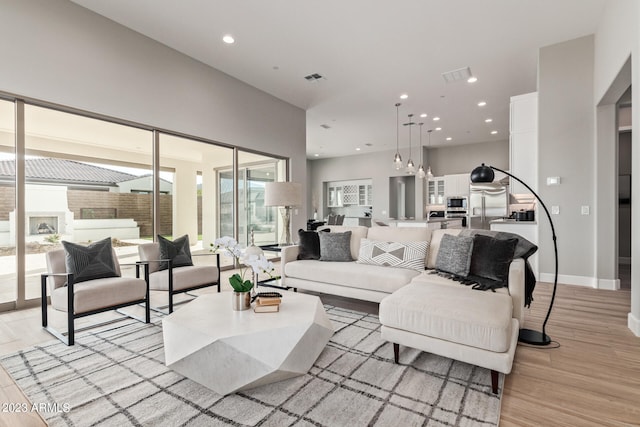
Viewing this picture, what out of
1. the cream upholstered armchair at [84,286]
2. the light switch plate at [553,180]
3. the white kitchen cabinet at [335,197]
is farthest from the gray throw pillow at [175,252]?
the white kitchen cabinet at [335,197]

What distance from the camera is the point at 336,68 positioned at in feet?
16.7

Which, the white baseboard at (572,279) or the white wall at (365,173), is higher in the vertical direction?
the white wall at (365,173)

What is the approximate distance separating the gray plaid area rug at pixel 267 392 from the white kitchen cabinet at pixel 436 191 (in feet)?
29.1

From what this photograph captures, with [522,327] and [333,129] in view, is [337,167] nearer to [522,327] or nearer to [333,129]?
[333,129]

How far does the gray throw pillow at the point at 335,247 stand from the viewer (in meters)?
3.78

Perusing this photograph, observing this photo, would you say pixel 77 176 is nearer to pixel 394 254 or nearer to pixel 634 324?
pixel 394 254

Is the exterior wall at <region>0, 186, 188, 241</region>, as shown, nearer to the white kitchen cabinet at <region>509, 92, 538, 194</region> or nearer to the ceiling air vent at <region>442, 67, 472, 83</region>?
the ceiling air vent at <region>442, 67, 472, 83</region>

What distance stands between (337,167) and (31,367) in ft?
36.2

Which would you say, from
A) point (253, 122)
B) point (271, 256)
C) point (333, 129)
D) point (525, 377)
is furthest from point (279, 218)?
point (525, 377)

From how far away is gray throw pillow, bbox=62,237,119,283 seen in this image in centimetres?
276

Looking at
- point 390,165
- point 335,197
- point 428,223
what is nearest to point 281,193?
point 428,223

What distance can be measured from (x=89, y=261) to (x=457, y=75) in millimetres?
5779

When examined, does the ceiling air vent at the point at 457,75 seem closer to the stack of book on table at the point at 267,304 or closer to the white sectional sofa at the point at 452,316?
the white sectional sofa at the point at 452,316

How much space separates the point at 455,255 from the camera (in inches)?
114
